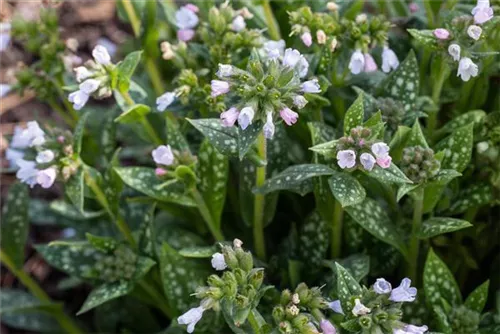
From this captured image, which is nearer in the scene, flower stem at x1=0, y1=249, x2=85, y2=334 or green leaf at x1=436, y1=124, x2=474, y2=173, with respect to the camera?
green leaf at x1=436, y1=124, x2=474, y2=173

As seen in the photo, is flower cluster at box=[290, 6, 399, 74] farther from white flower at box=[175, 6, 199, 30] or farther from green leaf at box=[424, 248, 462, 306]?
green leaf at box=[424, 248, 462, 306]

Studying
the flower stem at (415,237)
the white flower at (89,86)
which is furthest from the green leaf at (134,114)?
the flower stem at (415,237)

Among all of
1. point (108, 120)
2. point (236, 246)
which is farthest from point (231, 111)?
point (108, 120)

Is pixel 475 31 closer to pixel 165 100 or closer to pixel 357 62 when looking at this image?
pixel 357 62

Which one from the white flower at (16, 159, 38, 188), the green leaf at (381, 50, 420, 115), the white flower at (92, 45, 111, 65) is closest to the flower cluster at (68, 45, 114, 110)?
the white flower at (92, 45, 111, 65)

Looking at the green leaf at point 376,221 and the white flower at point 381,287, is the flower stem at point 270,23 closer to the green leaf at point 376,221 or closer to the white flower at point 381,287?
the green leaf at point 376,221

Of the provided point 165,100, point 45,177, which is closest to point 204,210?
point 165,100

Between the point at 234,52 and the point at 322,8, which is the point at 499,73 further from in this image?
the point at 234,52
